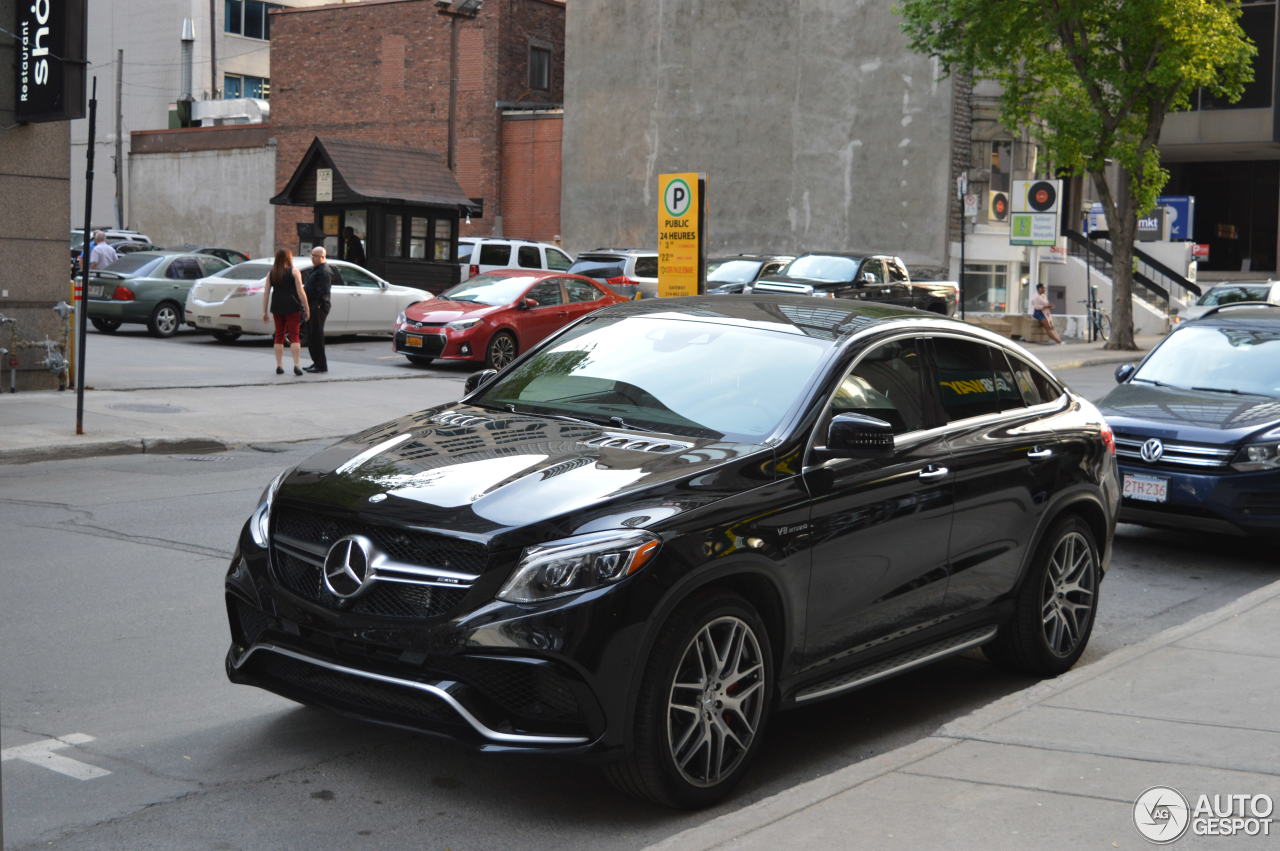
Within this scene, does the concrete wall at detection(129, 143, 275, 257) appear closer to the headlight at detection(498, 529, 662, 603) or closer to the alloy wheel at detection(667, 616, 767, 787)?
the alloy wheel at detection(667, 616, 767, 787)

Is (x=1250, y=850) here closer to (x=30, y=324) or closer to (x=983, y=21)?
(x=30, y=324)

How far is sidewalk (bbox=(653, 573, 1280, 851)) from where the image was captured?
4.38 metres

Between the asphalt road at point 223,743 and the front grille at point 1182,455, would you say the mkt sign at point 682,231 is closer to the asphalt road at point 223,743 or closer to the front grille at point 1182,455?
the front grille at point 1182,455

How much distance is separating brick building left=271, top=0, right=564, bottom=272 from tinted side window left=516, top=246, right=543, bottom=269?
13.6 m

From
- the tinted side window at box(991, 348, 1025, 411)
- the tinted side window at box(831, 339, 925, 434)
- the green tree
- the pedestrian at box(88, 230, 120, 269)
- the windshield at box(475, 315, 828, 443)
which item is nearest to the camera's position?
the windshield at box(475, 315, 828, 443)

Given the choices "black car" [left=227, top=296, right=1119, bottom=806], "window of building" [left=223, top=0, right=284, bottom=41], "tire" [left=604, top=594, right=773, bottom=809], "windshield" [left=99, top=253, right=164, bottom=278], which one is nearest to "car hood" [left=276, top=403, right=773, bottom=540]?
"black car" [left=227, top=296, right=1119, bottom=806]

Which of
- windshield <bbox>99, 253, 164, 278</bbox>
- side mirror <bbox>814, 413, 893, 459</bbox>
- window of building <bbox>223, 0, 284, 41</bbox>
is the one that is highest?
window of building <bbox>223, 0, 284, 41</bbox>

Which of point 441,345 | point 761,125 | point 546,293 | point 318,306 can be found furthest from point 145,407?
point 761,125

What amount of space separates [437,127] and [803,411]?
4410 cm

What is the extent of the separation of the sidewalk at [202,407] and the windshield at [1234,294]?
66.0ft

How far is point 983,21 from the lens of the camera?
3303 cm

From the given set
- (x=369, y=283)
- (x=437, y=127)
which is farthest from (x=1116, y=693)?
(x=437, y=127)

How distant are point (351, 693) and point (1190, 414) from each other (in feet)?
24.2

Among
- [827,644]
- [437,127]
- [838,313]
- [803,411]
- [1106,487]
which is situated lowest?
[827,644]
